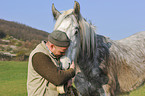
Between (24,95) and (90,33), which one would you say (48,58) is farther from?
(24,95)

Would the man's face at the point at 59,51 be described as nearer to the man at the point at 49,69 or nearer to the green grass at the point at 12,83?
the man at the point at 49,69

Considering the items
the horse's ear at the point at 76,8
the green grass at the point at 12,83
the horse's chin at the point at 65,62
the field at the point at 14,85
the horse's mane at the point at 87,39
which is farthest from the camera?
the green grass at the point at 12,83

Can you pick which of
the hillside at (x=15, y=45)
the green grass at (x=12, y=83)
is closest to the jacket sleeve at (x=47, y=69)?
the green grass at (x=12, y=83)

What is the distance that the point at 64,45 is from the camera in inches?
71.8

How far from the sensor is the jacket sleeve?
→ 173cm

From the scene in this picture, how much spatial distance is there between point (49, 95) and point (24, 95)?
4.40m

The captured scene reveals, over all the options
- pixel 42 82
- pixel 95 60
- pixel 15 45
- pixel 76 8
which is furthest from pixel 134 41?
pixel 15 45

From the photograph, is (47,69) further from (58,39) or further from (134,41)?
(134,41)

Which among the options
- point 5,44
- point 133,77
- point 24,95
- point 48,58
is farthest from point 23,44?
point 48,58

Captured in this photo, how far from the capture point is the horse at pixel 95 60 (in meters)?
2.41

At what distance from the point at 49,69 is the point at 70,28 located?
2.78ft

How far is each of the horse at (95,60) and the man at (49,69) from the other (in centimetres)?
17

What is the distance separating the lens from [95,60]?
3260 millimetres

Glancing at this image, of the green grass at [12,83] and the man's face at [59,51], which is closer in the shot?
the man's face at [59,51]
